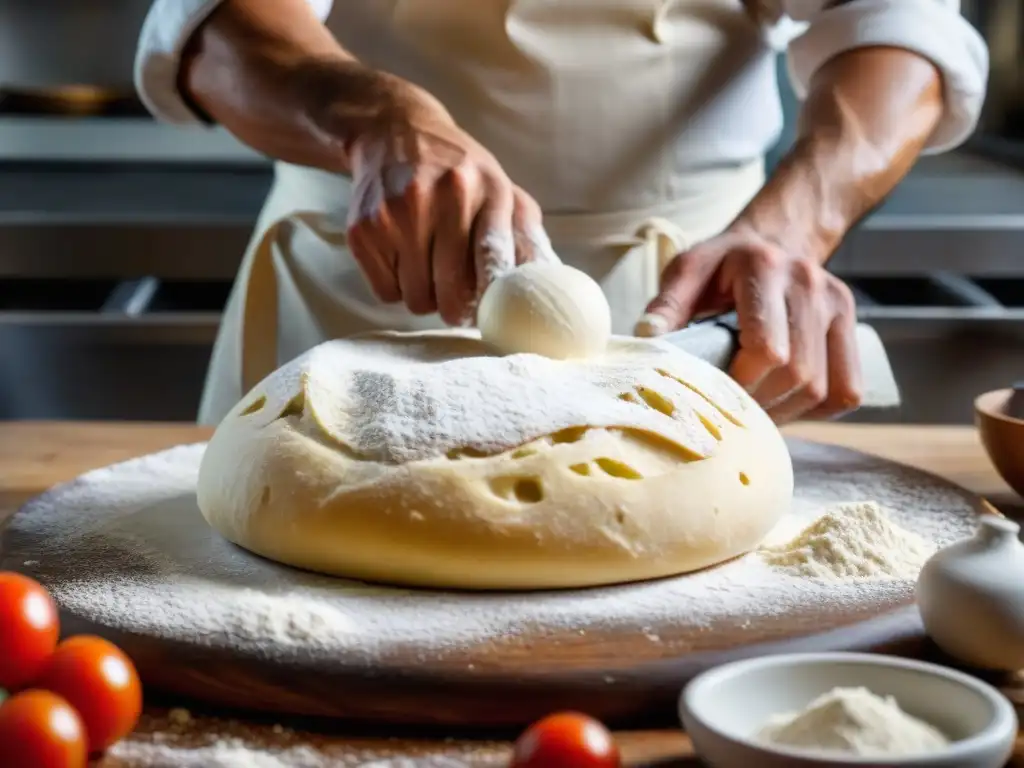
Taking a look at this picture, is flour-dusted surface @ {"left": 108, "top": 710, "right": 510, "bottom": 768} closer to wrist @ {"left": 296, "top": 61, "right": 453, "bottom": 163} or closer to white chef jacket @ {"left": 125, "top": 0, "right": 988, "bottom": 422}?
wrist @ {"left": 296, "top": 61, "right": 453, "bottom": 163}

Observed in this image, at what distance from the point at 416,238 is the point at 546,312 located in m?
0.19

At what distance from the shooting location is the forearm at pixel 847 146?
1501 millimetres

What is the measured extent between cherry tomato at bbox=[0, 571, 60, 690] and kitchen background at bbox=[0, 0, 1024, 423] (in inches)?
70.0

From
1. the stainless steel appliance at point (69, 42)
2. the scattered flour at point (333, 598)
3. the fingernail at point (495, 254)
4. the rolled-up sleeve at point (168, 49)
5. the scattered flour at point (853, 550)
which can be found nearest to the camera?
the scattered flour at point (333, 598)

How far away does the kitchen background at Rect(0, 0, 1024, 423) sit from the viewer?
2.55 m

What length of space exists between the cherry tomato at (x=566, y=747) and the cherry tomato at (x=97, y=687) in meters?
0.24

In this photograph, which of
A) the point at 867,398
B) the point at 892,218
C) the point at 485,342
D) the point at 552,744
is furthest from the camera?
the point at 892,218

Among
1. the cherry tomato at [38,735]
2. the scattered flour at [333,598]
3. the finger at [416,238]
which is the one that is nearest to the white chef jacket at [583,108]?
the finger at [416,238]

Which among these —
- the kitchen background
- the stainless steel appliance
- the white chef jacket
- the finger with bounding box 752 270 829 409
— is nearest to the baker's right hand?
the finger with bounding box 752 270 829 409

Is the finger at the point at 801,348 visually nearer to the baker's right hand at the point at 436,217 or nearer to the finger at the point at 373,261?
the baker's right hand at the point at 436,217

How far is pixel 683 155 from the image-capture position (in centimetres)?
173

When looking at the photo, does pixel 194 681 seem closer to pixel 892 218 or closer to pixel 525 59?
pixel 525 59

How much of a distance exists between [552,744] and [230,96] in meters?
1.05

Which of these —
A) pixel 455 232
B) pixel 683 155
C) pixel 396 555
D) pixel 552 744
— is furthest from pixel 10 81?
pixel 552 744
